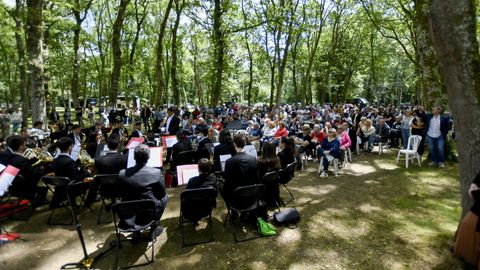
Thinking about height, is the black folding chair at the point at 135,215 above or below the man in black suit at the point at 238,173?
below

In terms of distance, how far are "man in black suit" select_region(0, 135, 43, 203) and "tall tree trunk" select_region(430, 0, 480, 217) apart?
279 inches

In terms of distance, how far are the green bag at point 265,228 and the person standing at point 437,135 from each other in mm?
6600

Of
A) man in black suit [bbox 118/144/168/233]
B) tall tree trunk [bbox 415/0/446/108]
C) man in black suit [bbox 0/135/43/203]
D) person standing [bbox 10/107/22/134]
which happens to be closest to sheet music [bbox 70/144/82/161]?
man in black suit [bbox 0/135/43/203]

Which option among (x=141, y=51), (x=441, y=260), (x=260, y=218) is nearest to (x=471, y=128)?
(x=441, y=260)

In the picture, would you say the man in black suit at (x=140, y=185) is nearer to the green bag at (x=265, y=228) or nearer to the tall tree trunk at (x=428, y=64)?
the green bag at (x=265, y=228)

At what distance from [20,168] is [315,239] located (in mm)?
5597

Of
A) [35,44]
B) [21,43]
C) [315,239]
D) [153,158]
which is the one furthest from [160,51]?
[315,239]

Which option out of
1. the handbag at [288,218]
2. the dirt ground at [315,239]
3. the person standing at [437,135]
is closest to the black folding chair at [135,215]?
the dirt ground at [315,239]

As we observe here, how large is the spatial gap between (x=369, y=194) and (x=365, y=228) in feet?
6.36

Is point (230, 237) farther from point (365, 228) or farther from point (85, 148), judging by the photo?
point (85, 148)

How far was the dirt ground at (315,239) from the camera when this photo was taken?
4328 millimetres

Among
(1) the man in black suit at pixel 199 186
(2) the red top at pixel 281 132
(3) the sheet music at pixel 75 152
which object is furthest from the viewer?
(2) the red top at pixel 281 132

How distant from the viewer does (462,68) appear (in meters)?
3.79

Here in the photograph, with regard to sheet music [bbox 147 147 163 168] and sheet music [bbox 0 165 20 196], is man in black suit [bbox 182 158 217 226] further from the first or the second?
sheet music [bbox 0 165 20 196]
